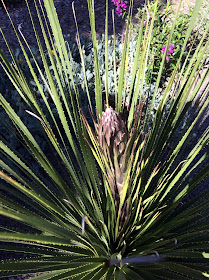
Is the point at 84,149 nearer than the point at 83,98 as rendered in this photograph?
Yes

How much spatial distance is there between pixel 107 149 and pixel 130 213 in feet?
1.07

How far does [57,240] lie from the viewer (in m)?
0.96

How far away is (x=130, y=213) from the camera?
116 cm

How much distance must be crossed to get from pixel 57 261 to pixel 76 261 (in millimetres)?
66

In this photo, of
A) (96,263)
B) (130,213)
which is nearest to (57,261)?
(96,263)

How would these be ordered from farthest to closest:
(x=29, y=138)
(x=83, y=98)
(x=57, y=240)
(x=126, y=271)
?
1. (x=83, y=98)
2. (x=29, y=138)
3. (x=126, y=271)
4. (x=57, y=240)

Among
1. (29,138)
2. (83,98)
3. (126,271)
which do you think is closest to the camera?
(126,271)

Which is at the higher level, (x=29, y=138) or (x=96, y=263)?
(x=29, y=138)

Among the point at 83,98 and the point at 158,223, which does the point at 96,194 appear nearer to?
the point at 158,223

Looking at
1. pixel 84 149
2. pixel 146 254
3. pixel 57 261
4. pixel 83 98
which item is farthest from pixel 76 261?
pixel 83 98

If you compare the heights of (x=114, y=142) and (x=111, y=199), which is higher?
(x=114, y=142)

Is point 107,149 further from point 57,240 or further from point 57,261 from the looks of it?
point 57,261

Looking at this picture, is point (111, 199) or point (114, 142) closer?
point (114, 142)

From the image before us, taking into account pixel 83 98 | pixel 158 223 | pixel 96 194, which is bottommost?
pixel 158 223
